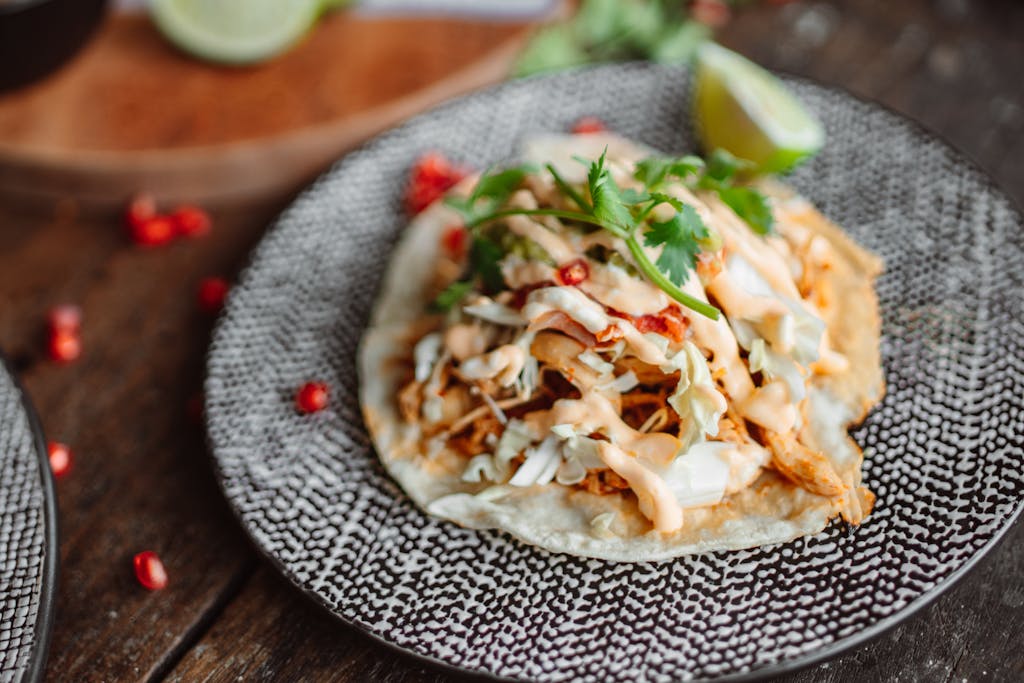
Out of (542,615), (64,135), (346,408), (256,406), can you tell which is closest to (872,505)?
(542,615)

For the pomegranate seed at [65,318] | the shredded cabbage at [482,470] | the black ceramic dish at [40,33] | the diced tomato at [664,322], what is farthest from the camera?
the black ceramic dish at [40,33]

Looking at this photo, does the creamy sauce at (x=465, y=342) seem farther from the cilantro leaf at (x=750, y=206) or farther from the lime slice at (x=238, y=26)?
the lime slice at (x=238, y=26)

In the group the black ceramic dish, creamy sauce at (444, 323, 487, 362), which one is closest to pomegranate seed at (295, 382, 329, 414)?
creamy sauce at (444, 323, 487, 362)

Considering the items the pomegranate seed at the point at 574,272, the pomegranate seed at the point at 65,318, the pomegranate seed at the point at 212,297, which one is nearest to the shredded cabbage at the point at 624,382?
the pomegranate seed at the point at 574,272

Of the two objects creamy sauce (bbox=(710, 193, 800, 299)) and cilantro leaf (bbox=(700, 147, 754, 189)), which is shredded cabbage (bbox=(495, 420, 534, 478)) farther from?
cilantro leaf (bbox=(700, 147, 754, 189))

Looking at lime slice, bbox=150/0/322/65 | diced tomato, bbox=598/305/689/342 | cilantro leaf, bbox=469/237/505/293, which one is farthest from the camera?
lime slice, bbox=150/0/322/65

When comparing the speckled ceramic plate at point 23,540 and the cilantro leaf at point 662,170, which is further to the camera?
the cilantro leaf at point 662,170
